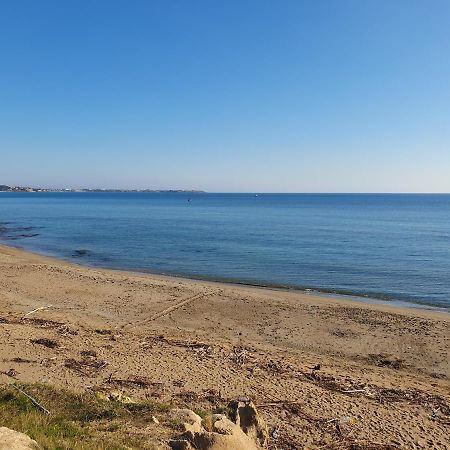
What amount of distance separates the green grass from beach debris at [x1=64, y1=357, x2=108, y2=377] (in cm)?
194

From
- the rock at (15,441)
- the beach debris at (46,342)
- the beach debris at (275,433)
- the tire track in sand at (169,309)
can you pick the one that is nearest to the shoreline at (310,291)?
the tire track in sand at (169,309)

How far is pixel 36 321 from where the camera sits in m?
17.8

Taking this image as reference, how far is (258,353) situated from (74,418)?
7.83m

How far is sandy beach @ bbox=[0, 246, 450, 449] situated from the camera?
10.6m

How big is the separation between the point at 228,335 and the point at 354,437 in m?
8.75

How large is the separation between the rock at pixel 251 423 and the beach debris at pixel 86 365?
17.1 feet

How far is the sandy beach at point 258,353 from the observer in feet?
34.8

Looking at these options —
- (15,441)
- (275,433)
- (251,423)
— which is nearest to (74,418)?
(15,441)

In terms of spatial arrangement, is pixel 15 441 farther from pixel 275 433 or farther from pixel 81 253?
pixel 81 253

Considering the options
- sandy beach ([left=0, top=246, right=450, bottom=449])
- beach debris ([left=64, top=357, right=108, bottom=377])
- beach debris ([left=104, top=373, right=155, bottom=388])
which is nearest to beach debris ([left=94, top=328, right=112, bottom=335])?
sandy beach ([left=0, top=246, right=450, bottom=449])

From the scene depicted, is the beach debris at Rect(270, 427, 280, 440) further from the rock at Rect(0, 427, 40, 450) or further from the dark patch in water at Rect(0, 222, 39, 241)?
the dark patch in water at Rect(0, 222, 39, 241)

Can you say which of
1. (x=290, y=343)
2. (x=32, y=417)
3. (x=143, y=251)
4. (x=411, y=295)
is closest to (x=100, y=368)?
(x=32, y=417)

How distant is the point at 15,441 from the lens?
630 centimetres

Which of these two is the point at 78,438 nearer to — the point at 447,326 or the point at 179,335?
the point at 179,335
